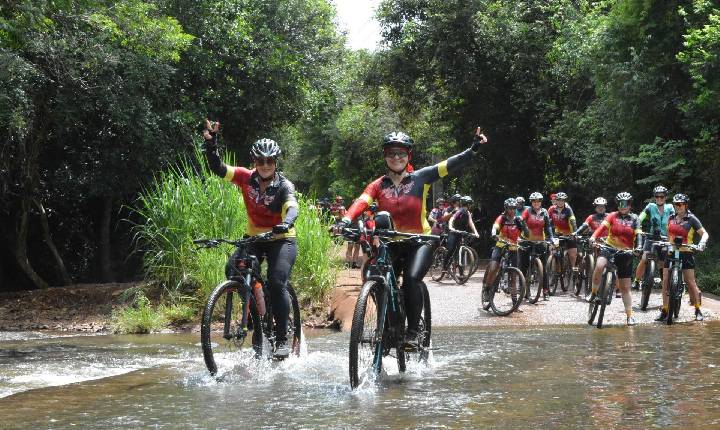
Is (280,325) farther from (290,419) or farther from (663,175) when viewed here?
(663,175)

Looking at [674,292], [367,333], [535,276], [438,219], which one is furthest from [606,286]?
[438,219]

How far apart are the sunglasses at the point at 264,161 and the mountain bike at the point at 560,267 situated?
1048cm

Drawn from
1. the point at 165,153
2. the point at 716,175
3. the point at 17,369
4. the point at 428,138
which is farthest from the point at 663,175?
the point at 428,138

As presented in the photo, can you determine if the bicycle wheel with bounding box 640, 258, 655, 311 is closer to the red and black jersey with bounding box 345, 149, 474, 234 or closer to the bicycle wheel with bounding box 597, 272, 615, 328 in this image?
the bicycle wheel with bounding box 597, 272, 615, 328

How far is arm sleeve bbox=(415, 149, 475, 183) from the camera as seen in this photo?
330 inches

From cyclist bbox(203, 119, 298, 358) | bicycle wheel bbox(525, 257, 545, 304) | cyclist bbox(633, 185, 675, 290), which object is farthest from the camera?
bicycle wheel bbox(525, 257, 545, 304)

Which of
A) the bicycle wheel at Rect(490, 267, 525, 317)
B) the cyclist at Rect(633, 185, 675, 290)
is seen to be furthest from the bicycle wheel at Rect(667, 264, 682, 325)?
the bicycle wheel at Rect(490, 267, 525, 317)

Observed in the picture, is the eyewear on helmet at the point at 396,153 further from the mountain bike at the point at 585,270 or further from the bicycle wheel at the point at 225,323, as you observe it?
the mountain bike at the point at 585,270

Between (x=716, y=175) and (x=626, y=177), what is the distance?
14.8 ft

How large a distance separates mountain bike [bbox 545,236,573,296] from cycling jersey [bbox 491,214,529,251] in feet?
8.33

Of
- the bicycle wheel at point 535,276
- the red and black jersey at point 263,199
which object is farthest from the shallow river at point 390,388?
the bicycle wheel at point 535,276

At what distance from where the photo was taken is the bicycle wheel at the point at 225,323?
8164 mm

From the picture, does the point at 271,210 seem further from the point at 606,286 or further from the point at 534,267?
the point at 534,267

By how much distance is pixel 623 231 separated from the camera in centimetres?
1380
